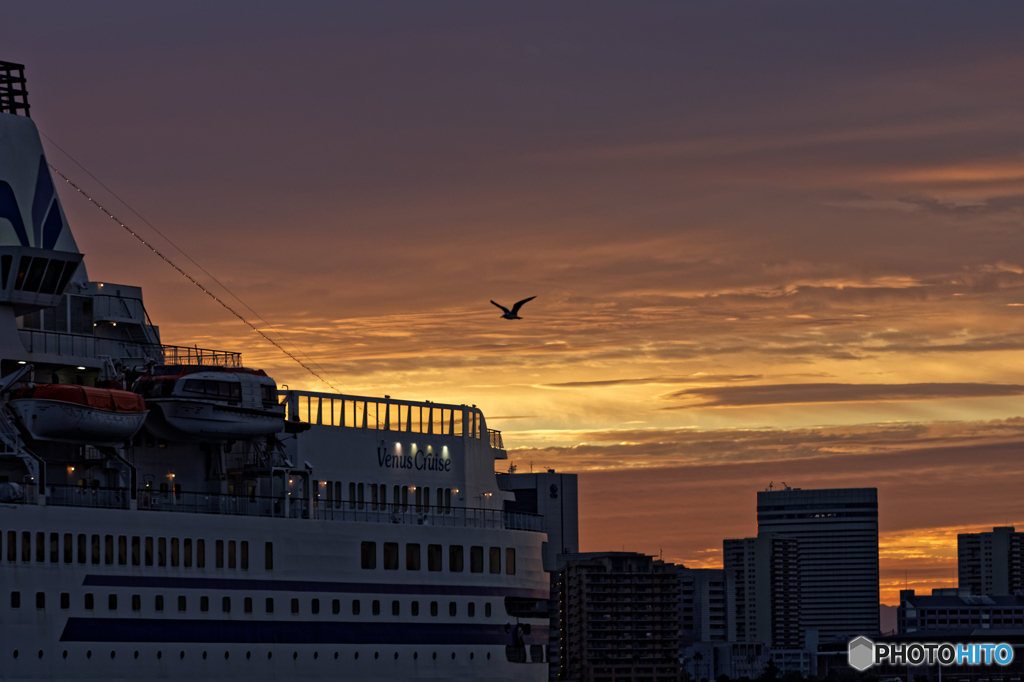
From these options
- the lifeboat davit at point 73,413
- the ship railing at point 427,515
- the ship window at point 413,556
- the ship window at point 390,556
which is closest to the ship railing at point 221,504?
the ship railing at point 427,515

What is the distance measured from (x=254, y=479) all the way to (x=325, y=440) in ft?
14.3

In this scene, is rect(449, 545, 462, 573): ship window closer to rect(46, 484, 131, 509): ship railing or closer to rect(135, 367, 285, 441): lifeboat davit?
rect(135, 367, 285, 441): lifeboat davit

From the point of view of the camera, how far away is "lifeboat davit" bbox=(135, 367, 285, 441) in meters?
64.4

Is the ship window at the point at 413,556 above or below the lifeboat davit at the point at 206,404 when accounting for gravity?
below

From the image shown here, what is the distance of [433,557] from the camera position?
71.8 meters

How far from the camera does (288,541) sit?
219 ft

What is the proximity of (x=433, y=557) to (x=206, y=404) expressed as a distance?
13037mm

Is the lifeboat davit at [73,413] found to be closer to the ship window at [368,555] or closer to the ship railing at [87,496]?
the ship railing at [87,496]

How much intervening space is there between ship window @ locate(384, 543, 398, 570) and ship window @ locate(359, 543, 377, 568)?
55cm

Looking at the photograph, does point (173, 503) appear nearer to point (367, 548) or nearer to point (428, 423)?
point (367, 548)

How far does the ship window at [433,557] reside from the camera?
71.6 m

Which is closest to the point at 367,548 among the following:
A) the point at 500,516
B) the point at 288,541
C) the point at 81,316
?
the point at 288,541

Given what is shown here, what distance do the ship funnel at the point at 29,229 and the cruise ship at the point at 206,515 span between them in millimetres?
83

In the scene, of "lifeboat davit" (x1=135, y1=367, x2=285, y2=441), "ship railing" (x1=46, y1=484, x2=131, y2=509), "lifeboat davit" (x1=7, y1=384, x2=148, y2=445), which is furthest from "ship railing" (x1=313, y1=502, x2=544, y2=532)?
"lifeboat davit" (x1=7, y1=384, x2=148, y2=445)
